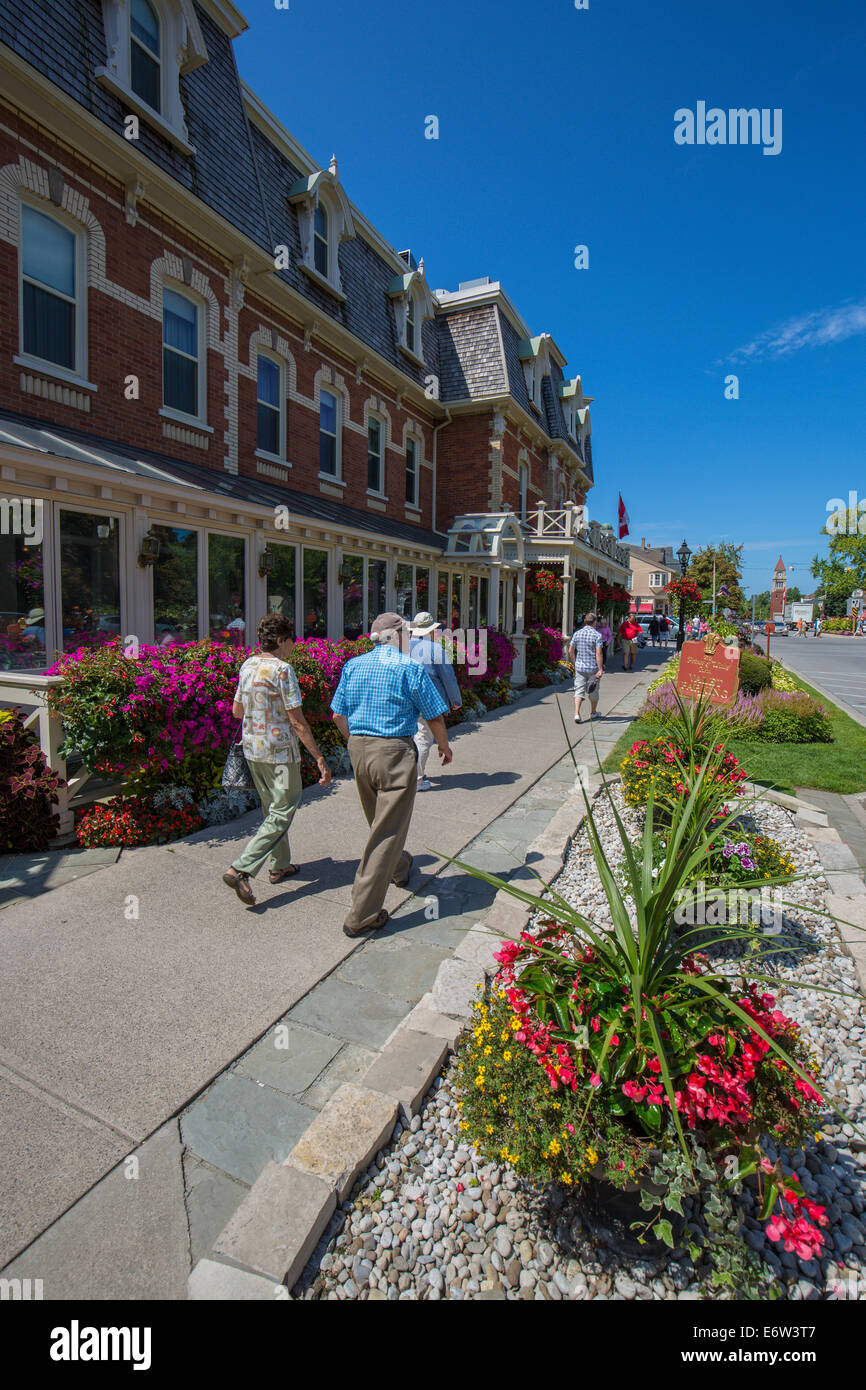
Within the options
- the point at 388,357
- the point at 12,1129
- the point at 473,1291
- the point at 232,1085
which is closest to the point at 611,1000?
the point at 473,1291

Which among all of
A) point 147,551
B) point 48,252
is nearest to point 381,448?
point 48,252

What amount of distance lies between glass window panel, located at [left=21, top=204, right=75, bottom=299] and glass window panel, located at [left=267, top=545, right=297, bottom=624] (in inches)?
162

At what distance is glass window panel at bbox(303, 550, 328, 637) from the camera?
11.2 metres

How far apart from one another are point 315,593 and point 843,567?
7881cm

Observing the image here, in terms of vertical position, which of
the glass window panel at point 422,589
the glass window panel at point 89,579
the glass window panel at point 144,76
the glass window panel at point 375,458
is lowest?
the glass window panel at point 89,579

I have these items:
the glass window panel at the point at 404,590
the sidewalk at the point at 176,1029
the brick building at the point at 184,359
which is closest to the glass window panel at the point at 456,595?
the brick building at the point at 184,359

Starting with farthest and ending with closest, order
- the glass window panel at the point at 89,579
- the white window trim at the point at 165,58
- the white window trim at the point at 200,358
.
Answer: the white window trim at the point at 200,358
the white window trim at the point at 165,58
the glass window panel at the point at 89,579

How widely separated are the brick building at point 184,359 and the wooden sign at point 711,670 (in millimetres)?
6078

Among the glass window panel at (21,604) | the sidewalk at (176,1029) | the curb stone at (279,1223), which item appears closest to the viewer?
the curb stone at (279,1223)

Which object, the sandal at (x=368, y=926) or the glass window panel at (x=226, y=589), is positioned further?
the glass window panel at (x=226, y=589)

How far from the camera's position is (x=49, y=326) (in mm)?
7445

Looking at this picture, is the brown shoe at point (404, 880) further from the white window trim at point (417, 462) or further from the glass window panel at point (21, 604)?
the white window trim at point (417, 462)

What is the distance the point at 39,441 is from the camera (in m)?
6.28

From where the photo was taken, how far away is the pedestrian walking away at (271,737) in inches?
166
